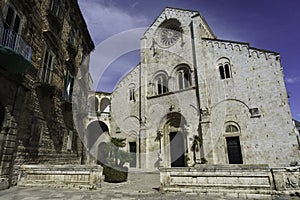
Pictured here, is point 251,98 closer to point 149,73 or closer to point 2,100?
point 149,73

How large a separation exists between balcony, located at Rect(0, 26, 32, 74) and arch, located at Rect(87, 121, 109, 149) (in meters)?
16.3

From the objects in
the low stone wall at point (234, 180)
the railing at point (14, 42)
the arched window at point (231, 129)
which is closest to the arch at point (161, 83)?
the arched window at point (231, 129)

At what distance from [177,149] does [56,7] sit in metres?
14.0

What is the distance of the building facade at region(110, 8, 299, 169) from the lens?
493 inches

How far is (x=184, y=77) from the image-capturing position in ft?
57.4

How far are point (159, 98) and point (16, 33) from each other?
13.1m

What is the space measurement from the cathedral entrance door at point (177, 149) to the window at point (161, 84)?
448 cm

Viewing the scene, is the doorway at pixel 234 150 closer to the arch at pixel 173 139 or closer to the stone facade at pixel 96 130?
the arch at pixel 173 139

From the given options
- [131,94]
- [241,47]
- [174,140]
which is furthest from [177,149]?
[241,47]

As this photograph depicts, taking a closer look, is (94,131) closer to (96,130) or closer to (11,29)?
(96,130)

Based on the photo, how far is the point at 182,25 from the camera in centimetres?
1842

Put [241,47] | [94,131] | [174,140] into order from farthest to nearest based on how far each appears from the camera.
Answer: [94,131] < [174,140] < [241,47]

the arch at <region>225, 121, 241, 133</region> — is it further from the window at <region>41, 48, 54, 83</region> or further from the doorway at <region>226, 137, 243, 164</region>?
the window at <region>41, 48, 54, 83</region>

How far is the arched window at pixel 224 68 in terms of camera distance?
14930 millimetres
